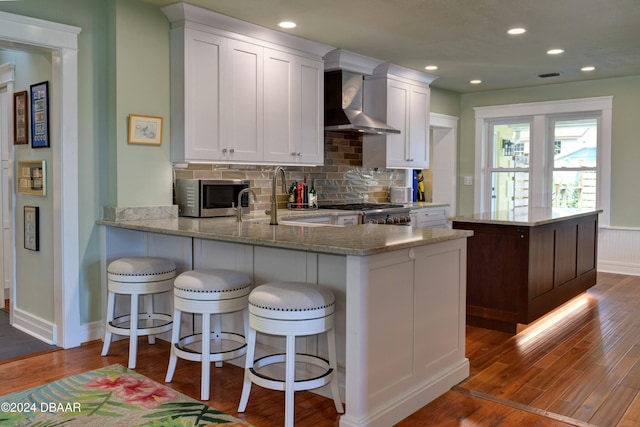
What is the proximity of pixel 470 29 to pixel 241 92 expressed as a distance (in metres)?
1.92

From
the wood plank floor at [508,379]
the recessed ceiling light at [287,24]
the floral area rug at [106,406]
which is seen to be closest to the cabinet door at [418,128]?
the recessed ceiling light at [287,24]

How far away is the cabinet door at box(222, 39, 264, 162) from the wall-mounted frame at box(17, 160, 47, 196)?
127cm

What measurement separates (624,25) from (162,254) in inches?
156

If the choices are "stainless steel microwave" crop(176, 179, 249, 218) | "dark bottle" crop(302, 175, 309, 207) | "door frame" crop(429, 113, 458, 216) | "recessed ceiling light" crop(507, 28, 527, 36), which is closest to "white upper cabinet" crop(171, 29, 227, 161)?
"stainless steel microwave" crop(176, 179, 249, 218)

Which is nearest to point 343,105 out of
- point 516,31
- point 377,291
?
point 516,31

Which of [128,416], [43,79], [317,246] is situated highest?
[43,79]

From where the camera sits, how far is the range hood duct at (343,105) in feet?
17.0

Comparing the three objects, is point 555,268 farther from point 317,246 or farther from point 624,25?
point 317,246

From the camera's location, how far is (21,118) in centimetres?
394

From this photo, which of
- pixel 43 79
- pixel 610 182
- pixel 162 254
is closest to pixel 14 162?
pixel 43 79

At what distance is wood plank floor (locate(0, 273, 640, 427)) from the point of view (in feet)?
8.61

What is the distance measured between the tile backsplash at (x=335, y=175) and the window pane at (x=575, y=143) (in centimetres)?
210

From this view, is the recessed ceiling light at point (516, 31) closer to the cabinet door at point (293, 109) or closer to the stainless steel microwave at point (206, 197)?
the cabinet door at point (293, 109)

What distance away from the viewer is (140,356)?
3461 mm
